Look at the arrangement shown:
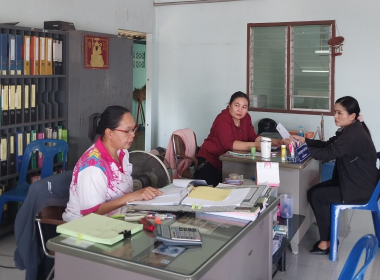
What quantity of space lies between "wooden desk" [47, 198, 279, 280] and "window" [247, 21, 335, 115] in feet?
14.2

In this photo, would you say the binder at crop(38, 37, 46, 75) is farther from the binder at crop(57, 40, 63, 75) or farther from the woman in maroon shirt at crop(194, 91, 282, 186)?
the woman in maroon shirt at crop(194, 91, 282, 186)

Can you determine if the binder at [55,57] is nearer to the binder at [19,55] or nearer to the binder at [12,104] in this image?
the binder at [19,55]

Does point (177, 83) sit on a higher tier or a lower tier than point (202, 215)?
higher

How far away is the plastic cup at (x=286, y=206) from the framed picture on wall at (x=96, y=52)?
2.43 meters

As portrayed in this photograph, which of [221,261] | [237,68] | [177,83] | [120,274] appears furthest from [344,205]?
[177,83]

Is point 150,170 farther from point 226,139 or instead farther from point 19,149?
point 19,149

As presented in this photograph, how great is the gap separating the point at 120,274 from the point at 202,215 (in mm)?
596

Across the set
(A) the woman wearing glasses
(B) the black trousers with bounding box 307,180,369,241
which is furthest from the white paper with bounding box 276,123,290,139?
(A) the woman wearing glasses

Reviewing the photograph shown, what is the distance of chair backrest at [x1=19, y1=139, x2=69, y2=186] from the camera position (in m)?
4.27

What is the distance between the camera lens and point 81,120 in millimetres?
4898

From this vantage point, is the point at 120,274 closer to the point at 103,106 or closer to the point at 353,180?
the point at 353,180

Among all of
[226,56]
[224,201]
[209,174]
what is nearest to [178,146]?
[209,174]

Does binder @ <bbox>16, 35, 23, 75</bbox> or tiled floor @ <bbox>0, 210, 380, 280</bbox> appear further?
binder @ <bbox>16, 35, 23, 75</bbox>

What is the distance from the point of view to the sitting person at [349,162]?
3.83 m
